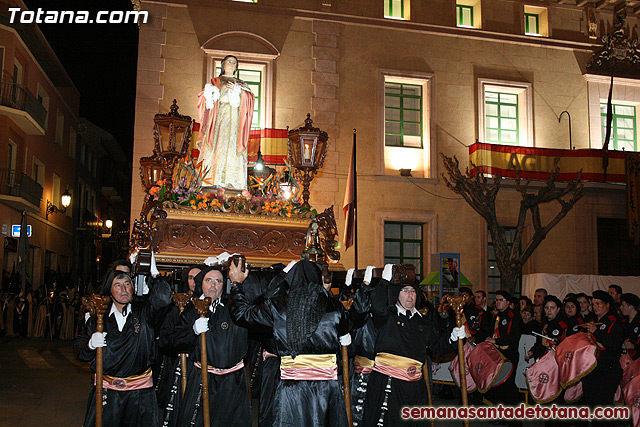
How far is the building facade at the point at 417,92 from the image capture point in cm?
1628

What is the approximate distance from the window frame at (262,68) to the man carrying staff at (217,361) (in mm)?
10718

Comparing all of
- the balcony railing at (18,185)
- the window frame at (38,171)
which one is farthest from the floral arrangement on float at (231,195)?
the window frame at (38,171)

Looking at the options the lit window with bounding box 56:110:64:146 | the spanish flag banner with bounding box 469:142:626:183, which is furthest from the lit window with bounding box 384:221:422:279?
the lit window with bounding box 56:110:64:146

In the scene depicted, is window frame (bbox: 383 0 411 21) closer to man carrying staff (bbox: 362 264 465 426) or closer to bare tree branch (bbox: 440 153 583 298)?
bare tree branch (bbox: 440 153 583 298)

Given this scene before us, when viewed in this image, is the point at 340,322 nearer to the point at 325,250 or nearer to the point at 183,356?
the point at 183,356

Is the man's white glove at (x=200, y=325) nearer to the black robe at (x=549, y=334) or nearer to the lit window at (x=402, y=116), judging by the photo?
the black robe at (x=549, y=334)

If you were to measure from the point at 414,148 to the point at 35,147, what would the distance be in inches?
610

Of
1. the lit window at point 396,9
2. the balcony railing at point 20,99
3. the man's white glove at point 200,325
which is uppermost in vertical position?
Answer: the lit window at point 396,9

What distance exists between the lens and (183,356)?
658 cm

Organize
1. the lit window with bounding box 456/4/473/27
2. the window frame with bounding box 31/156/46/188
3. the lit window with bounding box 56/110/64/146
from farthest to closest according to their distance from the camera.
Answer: the lit window with bounding box 56/110/64/146 → the window frame with bounding box 31/156/46/188 → the lit window with bounding box 456/4/473/27

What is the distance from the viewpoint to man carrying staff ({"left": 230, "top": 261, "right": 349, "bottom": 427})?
489 cm

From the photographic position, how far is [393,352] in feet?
20.3

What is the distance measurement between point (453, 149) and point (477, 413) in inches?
382

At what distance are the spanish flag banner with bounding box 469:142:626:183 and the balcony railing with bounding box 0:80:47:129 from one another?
1519 cm
